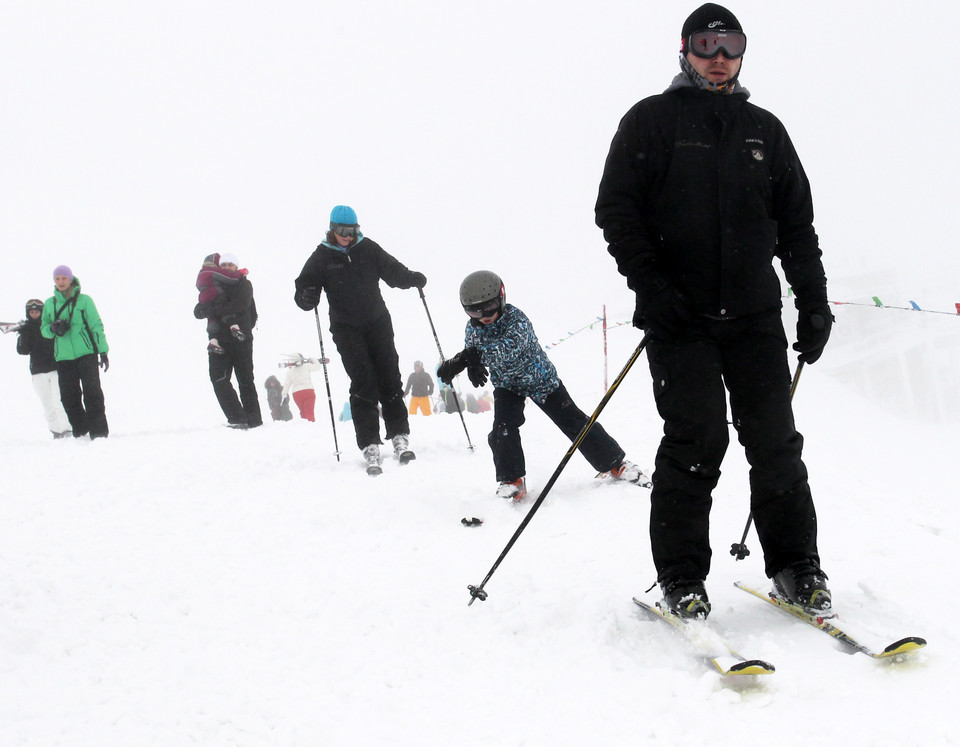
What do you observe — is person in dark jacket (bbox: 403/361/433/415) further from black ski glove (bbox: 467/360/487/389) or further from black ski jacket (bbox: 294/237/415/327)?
black ski glove (bbox: 467/360/487/389)

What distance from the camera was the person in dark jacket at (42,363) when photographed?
31.2 feet

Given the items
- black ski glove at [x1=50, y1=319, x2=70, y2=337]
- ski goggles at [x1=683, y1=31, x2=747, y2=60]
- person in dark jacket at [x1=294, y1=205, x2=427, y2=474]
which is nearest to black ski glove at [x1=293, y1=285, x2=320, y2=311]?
person in dark jacket at [x1=294, y1=205, x2=427, y2=474]

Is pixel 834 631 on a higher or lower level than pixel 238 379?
lower

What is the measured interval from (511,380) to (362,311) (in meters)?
1.83

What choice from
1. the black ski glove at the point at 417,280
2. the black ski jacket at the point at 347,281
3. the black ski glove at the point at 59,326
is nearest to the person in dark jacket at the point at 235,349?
the black ski glove at the point at 59,326

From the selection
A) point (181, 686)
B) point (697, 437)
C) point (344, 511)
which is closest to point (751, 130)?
point (697, 437)

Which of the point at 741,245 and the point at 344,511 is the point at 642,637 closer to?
the point at 741,245

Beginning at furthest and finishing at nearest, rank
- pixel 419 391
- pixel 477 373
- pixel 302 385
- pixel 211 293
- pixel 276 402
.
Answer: pixel 276 402 → pixel 419 391 → pixel 302 385 → pixel 211 293 → pixel 477 373

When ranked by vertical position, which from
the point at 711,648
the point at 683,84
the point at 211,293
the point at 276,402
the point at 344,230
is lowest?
the point at 276,402

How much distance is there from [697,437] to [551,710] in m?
1.11

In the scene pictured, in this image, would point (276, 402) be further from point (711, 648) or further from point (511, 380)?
point (711, 648)

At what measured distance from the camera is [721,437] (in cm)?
263

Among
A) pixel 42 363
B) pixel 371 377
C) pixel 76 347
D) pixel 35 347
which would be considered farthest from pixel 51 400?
pixel 371 377

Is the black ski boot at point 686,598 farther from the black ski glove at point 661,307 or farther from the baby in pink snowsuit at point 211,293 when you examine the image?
the baby in pink snowsuit at point 211,293
